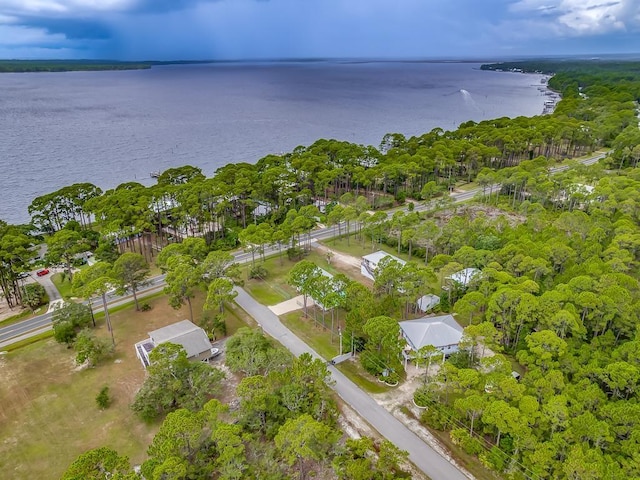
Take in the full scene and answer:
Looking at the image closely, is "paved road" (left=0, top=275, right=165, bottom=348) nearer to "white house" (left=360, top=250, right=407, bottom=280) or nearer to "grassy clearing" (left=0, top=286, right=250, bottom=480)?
"grassy clearing" (left=0, top=286, right=250, bottom=480)

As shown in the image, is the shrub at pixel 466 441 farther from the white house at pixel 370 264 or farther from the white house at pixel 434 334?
the white house at pixel 370 264

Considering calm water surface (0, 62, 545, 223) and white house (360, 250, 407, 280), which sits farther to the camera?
calm water surface (0, 62, 545, 223)

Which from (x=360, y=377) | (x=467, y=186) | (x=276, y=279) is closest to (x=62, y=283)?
(x=276, y=279)

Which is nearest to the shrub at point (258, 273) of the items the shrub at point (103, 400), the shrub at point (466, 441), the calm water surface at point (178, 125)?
the shrub at point (103, 400)

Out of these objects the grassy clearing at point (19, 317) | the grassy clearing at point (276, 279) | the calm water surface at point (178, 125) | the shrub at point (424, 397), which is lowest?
the grassy clearing at point (19, 317)

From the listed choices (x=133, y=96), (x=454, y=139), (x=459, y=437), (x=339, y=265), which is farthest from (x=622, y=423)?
(x=133, y=96)

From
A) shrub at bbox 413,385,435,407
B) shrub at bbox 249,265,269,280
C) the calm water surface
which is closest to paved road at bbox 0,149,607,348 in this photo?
shrub at bbox 249,265,269,280

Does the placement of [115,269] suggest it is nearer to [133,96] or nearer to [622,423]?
[622,423]

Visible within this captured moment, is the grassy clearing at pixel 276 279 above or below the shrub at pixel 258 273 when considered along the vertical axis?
below
